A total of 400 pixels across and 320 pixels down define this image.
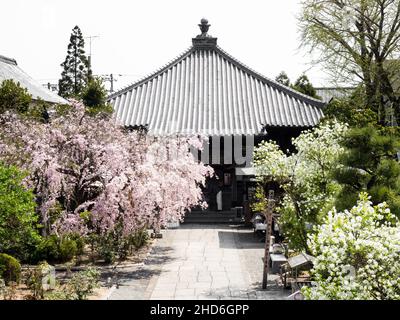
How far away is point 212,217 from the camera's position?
1070 inches

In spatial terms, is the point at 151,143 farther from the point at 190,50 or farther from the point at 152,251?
the point at 190,50

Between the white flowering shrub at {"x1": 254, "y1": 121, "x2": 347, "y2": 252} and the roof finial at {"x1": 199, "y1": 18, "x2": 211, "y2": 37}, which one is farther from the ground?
the roof finial at {"x1": 199, "y1": 18, "x2": 211, "y2": 37}

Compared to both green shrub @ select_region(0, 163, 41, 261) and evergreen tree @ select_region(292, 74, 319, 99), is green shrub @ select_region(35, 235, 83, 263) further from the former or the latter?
evergreen tree @ select_region(292, 74, 319, 99)

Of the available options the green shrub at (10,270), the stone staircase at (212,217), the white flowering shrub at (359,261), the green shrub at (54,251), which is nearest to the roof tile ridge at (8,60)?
the stone staircase at (212,217)

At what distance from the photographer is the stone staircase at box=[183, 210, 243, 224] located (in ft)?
87.9

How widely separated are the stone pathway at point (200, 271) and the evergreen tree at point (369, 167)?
3.44m

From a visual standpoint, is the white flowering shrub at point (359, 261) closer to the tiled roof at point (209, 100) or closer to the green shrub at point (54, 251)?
the green shrub at point (54, 251)

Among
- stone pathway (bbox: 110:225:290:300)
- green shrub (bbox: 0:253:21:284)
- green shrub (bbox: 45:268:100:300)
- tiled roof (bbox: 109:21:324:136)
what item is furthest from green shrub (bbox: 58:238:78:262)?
tiled roof (bbox: 109:21:324:136)

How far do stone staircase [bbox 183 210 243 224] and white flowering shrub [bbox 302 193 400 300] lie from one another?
64.6ft

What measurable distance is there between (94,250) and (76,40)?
3973cm

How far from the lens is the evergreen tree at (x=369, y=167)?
11227 millimetres

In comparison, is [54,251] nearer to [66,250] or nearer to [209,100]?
[66,250]
